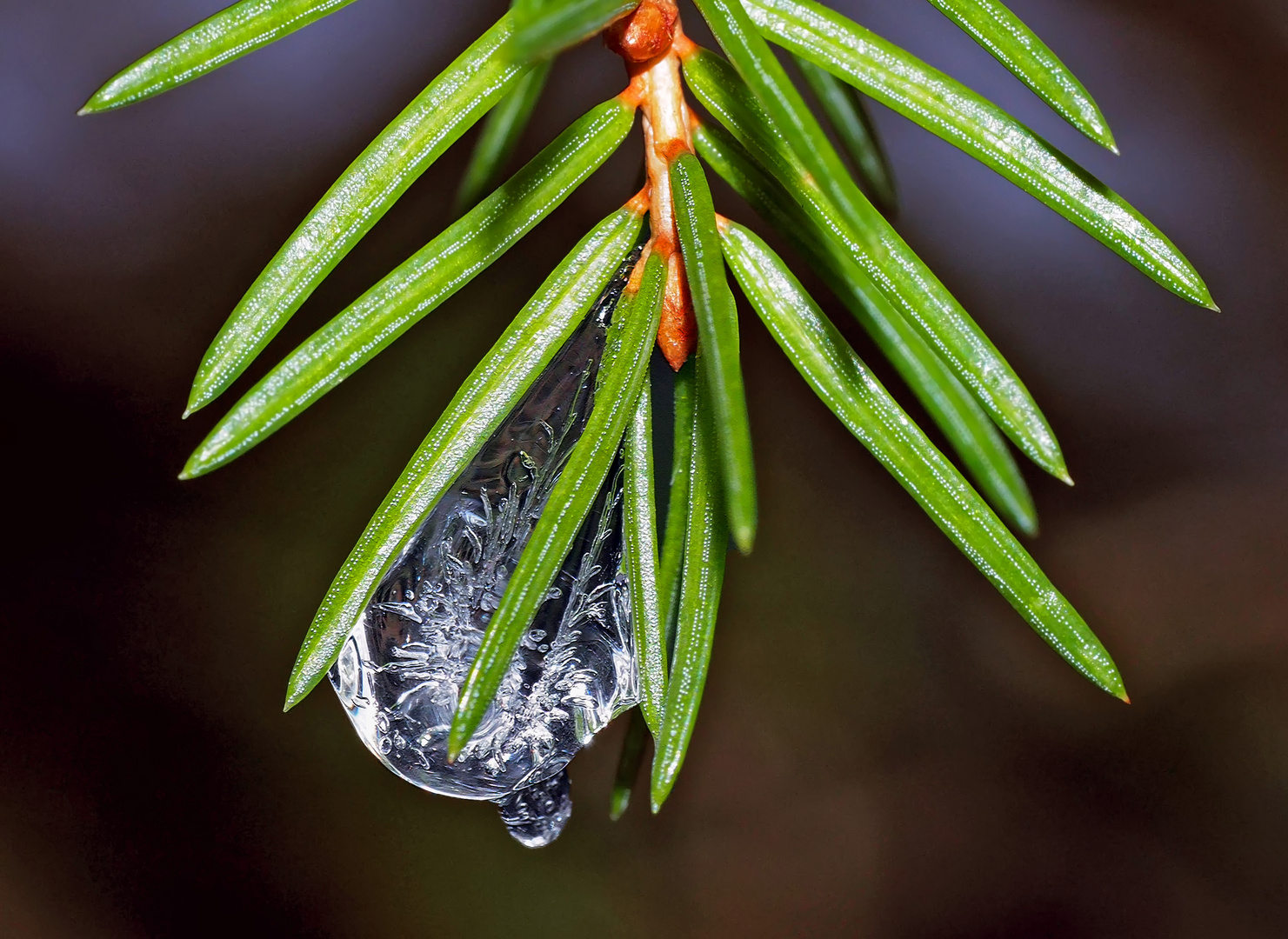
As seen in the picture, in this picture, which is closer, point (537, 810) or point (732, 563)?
point (537, 810)

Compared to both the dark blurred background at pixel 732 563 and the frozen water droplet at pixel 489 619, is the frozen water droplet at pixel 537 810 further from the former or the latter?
the dark blurred background at pixel 732 563

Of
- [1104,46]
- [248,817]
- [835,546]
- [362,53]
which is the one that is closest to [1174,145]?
[1104,46]

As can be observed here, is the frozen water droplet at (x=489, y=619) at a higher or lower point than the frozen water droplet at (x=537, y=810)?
higher

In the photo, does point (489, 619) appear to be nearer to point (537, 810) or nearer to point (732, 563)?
point (537, 810)

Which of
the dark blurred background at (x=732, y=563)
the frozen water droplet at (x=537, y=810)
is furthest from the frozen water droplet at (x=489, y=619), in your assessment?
the dark blurred background at (x=732, y=563)

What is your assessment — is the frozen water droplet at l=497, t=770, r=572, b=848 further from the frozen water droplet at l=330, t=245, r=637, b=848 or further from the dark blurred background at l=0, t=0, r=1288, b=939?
the dark blurred background at l=0, t=0, r=1288, b=939

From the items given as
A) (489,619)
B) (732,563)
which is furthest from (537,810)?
(732,563)
